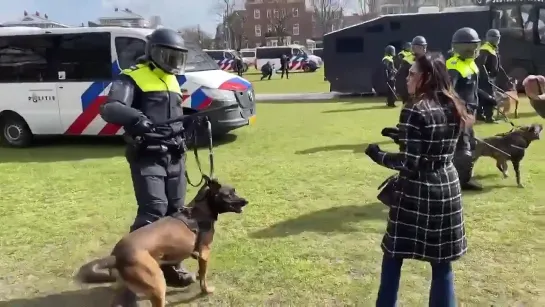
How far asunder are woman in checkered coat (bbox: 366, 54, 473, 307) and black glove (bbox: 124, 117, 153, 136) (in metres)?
1.46

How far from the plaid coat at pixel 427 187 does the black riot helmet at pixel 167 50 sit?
1.57 m

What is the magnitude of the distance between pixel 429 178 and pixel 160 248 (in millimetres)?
1611

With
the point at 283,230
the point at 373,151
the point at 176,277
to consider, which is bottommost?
the point at 283,230

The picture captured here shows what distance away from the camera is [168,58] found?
4.14 metres

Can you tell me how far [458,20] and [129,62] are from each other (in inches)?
445

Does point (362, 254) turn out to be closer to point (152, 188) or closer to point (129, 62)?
point (152, 188)

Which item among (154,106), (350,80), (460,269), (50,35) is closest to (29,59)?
(50,35)

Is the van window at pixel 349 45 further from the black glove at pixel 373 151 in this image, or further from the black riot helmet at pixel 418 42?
the black glove at pixel 373 151

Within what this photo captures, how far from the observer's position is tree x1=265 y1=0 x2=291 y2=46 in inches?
2734

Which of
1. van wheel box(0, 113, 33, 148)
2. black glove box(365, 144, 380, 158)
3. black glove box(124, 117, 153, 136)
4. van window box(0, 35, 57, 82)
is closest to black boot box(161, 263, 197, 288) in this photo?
black glove box(124, 117, 153, 136)

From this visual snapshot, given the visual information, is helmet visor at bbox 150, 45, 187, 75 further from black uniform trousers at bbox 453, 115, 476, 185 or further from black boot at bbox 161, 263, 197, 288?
black uniform trousers at bbox 453, 115, 476, 185

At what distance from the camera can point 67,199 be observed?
7.53 m

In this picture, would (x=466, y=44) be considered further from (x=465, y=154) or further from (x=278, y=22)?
(x=278, y=22)

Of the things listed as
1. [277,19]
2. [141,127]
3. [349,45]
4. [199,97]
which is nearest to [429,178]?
[141,127]
